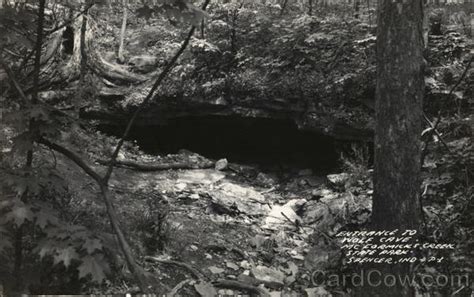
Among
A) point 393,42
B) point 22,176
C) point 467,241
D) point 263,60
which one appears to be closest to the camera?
point 22,176

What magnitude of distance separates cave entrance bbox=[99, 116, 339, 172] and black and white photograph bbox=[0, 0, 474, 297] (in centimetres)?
3

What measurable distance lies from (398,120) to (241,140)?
220 inches

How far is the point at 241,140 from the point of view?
31.6 ft

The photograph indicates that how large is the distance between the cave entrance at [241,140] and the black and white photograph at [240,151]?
0.03 meters

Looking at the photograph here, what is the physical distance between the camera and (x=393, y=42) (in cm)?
424

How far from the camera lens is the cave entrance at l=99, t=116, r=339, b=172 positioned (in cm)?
896

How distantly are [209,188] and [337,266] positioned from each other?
3.35 m

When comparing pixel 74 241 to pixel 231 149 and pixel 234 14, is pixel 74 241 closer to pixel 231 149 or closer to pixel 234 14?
pixel 231 149

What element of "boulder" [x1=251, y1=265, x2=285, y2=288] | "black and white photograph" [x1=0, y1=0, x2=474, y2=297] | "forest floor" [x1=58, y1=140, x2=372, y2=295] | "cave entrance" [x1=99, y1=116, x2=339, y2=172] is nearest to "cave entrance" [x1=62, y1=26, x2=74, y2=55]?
"black and white photograph" [x1=0, y1=0, x2=474, y2=297]

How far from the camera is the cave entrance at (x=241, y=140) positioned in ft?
29.4

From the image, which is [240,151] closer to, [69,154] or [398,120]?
[398,120]

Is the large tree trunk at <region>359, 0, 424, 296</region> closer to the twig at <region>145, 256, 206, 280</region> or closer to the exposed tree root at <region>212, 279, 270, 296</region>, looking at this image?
the exposed tree root at <region>212, 279, 270, 296</region>

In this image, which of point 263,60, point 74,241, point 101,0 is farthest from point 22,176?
point 263,60
